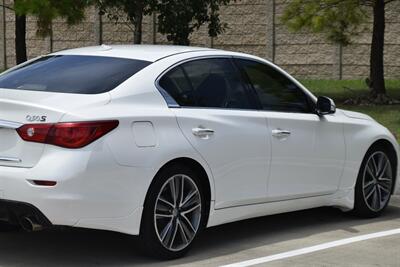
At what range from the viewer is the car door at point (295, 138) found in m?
6.64

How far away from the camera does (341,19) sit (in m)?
16.2

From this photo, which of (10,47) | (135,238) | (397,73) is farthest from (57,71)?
(10,47)

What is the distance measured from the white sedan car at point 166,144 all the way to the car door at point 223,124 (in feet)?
0.04

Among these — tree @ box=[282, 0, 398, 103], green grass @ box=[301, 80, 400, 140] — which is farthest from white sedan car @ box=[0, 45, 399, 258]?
tree @ box=[282, 0, 398, 103]

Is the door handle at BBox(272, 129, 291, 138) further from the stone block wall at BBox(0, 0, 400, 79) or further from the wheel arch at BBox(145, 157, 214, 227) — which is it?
the stone block wall at BBox(0, 0, 400, 79)

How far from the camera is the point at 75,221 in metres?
5.36

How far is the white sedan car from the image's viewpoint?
5.35 meters

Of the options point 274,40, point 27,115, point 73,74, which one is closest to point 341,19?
point 274,40

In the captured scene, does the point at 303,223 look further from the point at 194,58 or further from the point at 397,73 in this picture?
the point at 397,73

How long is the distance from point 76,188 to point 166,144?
770 millimetres

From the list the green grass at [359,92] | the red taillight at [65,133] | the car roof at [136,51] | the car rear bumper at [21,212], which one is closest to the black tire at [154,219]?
the red taillight at [65,133]

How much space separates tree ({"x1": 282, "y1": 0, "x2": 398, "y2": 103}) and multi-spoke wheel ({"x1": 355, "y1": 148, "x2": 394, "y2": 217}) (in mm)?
8471

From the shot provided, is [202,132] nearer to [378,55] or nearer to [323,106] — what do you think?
[323,106]

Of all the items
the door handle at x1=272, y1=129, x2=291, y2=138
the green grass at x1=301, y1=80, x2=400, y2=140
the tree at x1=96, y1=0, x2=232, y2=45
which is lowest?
the green grass at x1=301, y1=80, x2=400, y2=140
